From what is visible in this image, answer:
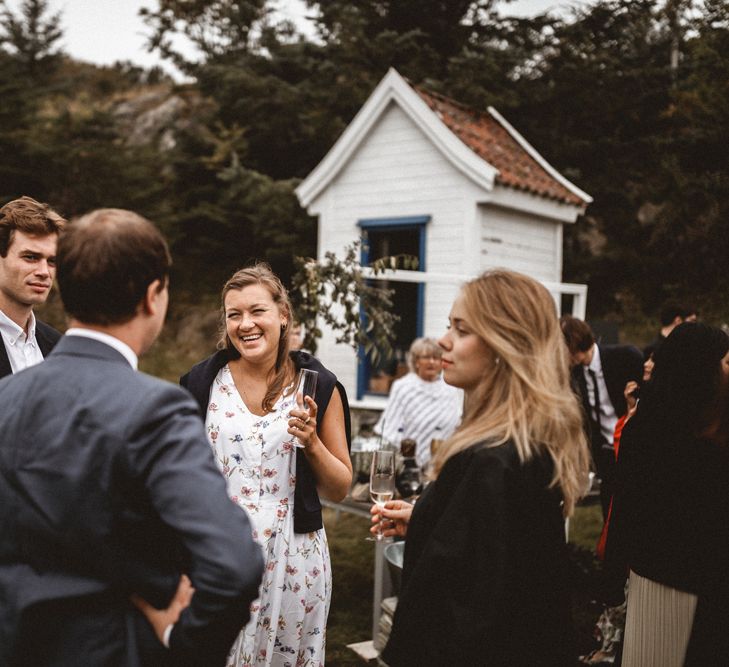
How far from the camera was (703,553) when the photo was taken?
282 centimetres

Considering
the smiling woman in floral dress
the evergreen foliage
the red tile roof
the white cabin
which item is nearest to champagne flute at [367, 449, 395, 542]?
the smiling woman in floral dress

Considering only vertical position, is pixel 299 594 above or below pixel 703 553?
below

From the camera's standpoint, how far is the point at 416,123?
9.87 meters

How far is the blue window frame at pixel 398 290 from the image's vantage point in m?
9.86

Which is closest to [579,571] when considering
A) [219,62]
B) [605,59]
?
[605,59]

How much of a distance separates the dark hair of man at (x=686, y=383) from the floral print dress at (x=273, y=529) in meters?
1.56

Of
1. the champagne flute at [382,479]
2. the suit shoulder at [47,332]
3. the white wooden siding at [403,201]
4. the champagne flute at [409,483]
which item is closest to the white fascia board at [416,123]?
the white wooden siding at [403,201]

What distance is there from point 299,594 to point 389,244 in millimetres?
8986

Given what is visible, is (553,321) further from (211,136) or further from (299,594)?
(211,136)

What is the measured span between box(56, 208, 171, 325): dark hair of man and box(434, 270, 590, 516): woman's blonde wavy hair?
1.00 metres

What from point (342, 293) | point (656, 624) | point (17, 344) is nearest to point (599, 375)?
point (342, 293)

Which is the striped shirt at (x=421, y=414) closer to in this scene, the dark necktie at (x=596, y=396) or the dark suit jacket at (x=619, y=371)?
the dark necktie at (x=596, y=396)

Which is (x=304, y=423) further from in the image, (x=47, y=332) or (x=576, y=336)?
(x=576, y=336)

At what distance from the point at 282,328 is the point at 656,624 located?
205 cm
